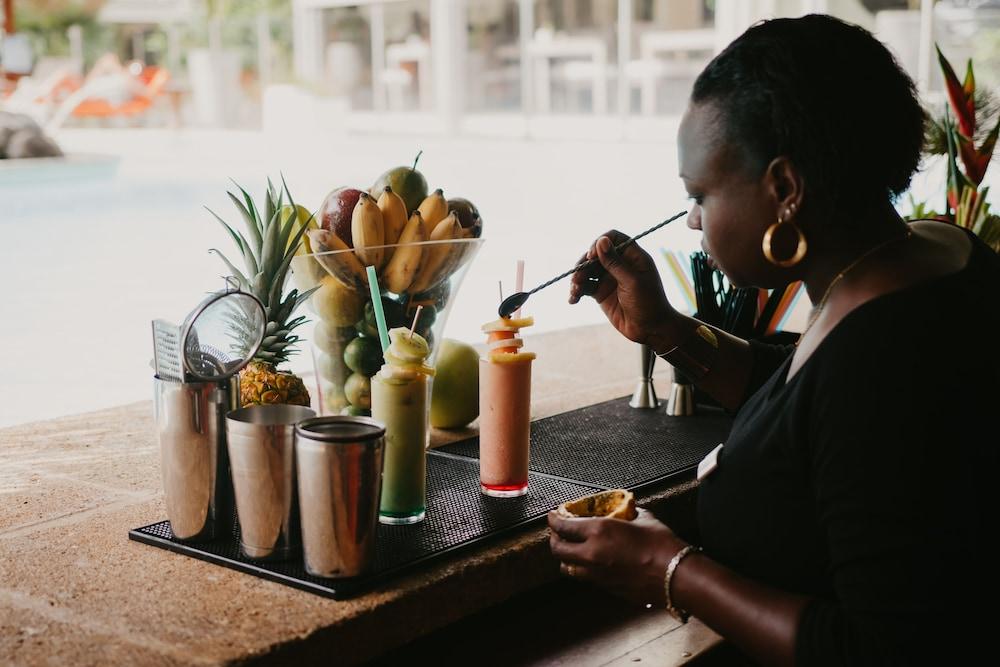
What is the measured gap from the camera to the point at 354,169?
12.6 meters

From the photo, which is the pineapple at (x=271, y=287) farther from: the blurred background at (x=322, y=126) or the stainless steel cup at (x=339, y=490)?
the blurred background at (x=322, y=126)

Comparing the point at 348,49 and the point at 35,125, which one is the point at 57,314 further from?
the point at 348,49

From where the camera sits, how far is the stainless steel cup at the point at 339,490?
1007 mm

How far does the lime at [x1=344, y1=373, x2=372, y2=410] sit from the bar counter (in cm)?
21

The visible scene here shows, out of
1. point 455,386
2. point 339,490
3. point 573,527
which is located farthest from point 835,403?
point 455,386

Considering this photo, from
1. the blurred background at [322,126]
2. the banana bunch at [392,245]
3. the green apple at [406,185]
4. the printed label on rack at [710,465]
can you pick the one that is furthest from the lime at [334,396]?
the blurred background at [322,126]

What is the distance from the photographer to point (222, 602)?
103 centimetres

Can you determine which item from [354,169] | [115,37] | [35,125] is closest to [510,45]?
[354,169]

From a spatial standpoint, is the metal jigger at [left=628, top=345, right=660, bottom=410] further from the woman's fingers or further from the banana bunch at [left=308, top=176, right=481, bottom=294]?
the woman's fingers

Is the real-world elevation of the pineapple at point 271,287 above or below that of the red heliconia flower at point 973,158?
below

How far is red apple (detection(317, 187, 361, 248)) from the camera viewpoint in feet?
4.82

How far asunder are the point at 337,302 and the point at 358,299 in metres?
0.03

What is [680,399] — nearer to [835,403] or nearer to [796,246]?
[796,246]

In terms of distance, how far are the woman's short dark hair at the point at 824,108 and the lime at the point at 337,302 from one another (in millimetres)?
545
